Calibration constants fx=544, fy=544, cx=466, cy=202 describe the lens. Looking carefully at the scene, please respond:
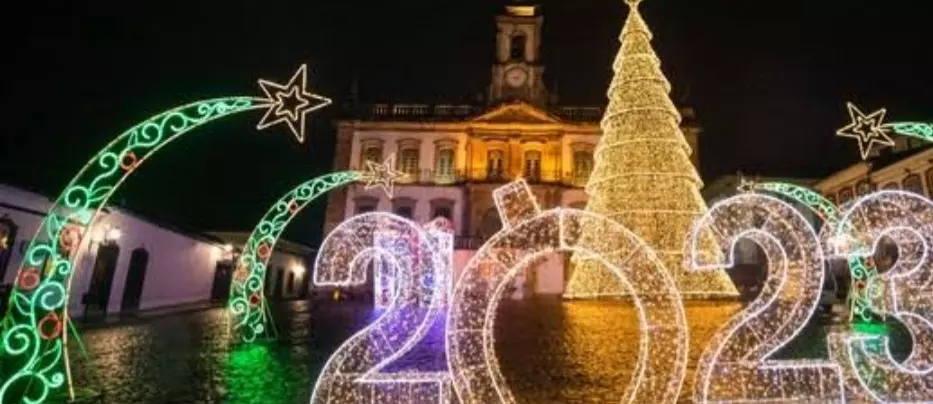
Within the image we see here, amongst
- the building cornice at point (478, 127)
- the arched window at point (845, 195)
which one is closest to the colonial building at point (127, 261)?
the building cornice at point (478, 127)

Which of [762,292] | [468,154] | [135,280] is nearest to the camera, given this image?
[762,292]

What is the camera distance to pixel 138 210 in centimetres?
1582

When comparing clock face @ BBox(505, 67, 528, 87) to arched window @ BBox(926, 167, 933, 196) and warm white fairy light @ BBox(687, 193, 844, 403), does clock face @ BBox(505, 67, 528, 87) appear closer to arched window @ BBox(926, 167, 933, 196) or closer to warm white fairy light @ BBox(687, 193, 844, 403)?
arched window @ BBox(926, 167, 933, 196)

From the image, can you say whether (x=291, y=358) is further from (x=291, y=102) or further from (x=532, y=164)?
(x=532, y=164)

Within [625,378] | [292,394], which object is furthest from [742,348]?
[292,394]

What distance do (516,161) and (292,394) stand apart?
2747cm

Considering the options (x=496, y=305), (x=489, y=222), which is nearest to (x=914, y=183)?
(x=489, y=222)

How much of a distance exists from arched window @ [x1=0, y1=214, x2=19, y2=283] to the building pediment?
2385cm

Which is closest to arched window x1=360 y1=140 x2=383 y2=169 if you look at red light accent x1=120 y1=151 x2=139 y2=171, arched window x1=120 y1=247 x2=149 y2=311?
arched window x1=120 y1=247 x2=149 y2=311

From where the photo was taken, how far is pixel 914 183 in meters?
26.1

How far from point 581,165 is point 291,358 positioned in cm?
2668

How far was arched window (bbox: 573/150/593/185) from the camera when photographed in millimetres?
31797

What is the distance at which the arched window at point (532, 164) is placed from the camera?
32.1m

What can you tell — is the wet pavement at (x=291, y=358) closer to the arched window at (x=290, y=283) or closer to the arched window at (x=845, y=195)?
the arched window at (x=290, y=283)
